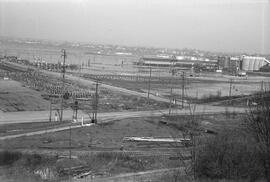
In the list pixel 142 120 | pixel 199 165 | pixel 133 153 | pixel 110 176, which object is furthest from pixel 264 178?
pixel 142 120

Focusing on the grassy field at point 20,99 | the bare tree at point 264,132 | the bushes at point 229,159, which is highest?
the bare tree at point 264,132

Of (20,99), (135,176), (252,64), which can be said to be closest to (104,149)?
(135,176)

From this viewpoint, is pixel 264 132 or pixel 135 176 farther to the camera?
pixel 135 176

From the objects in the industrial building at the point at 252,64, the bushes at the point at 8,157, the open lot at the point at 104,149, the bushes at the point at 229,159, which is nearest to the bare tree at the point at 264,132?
the bushes at the point at 229,159

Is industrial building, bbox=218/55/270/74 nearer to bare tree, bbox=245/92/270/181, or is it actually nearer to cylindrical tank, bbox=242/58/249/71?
cylindrical tank, bbox=242/58/249/71

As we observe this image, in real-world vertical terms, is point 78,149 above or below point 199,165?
below

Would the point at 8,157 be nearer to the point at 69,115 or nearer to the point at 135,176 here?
the point at 135,176

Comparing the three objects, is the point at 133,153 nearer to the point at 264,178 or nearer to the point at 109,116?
the point at 264,178

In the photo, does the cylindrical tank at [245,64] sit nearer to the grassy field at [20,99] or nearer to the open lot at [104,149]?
the grassy field at [20,99]
